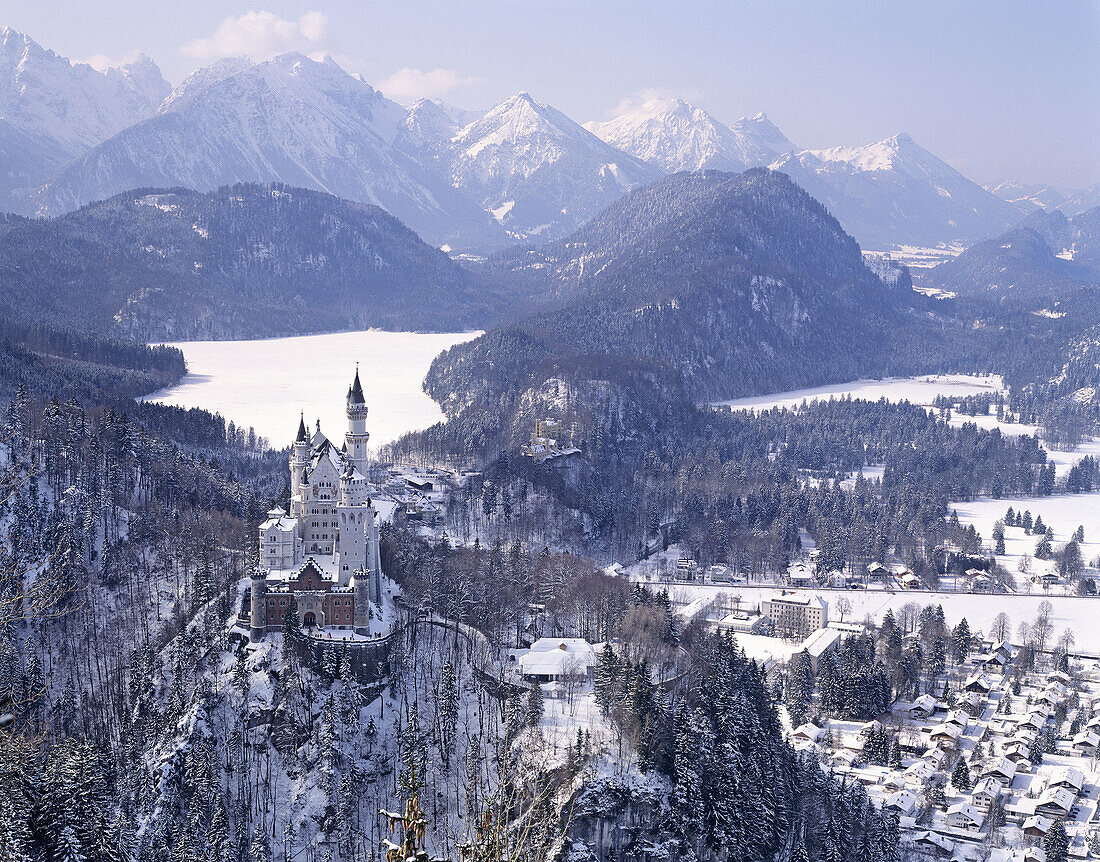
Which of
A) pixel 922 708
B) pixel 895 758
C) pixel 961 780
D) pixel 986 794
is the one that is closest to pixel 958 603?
pixel 922 708

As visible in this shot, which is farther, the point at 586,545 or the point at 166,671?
the point at 586,545

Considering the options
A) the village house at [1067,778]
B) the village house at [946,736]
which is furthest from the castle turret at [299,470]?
the village house at [1067,778]

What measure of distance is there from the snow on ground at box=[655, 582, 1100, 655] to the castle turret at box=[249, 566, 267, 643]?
47864 millimetres

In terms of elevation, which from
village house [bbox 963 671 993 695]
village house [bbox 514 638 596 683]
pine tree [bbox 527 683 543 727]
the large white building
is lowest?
village house [bbox 963 671 993 695]

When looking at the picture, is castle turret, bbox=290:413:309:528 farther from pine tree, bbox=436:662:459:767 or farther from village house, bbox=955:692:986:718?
village house, bbox=955:692:986:718

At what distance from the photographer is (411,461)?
147125 millimetres

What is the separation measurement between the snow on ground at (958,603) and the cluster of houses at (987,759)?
1298 centimetres

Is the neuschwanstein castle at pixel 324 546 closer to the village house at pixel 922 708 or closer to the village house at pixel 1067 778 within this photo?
the village house at pixel 922 708

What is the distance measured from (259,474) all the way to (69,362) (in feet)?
197

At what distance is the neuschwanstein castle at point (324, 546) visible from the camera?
68.7m

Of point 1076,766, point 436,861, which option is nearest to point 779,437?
point 1076,766


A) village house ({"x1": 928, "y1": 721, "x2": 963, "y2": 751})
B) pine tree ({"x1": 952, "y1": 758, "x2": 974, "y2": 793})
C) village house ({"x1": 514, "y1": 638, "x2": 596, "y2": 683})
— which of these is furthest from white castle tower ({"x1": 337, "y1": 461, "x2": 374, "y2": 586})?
village house ({"x1": 928, "y1": 721, "x2": 963, "y2": 751})

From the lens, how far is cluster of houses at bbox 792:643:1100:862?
6806 cm

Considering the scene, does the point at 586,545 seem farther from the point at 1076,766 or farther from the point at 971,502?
the point at 971,502
